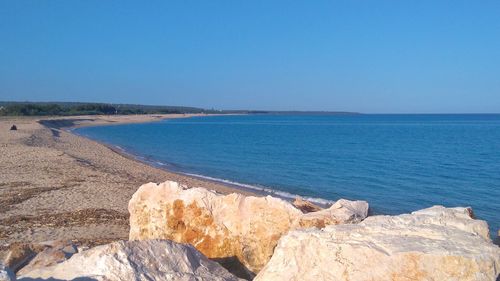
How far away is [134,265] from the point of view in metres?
4.77

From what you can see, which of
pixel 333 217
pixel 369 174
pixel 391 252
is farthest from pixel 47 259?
pixel 369 174

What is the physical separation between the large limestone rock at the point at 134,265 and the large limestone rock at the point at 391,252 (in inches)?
31.6

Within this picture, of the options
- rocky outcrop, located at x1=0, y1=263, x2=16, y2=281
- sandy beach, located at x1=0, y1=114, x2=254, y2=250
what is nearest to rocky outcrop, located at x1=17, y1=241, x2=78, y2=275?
rocky outcrop, located at x1=0, y1=263, x2=16, y2=281

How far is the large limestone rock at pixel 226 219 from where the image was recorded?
655 centimetres

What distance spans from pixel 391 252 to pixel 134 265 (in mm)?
2452

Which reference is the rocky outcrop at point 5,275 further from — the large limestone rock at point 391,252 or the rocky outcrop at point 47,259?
the large limestone rock at point 391,252

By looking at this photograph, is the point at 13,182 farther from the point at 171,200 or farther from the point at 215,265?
the point at 215,265

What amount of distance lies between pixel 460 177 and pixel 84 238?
78.4 ft

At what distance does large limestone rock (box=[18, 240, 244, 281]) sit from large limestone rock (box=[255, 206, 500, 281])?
2.63 ft

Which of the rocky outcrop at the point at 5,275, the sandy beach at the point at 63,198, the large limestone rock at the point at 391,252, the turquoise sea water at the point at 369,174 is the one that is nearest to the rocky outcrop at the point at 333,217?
the large limestone rock at the point at 391,252

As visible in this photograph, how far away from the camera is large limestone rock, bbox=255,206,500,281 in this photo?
4191 millimetres

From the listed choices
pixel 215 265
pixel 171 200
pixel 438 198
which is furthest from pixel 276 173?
pixel 215 265

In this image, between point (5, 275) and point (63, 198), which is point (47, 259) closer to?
point (5, 275)

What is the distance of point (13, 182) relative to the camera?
687 inches
